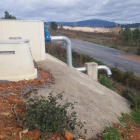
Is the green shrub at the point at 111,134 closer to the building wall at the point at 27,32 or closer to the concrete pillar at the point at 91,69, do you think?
the building wall at the point at 27,32

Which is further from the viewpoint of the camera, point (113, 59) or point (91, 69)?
point (113, 59)

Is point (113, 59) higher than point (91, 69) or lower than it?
lower

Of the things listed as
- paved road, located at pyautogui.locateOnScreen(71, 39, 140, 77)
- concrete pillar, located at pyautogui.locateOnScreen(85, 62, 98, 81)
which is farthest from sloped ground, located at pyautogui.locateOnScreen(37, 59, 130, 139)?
paved road, located at pyautogui.locateOnScreen(71, 39, 140, 77)

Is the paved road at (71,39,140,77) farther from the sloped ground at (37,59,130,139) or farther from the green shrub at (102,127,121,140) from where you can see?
the green shrub at (102,127,121,140)

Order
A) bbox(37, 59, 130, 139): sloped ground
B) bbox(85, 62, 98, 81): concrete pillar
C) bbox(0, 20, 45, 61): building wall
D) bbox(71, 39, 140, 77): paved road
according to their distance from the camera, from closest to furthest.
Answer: bbox(37, 59, 130, 139): sloped ground, bbox(0, 20, 45, 61): building wall, bbox(85, 62, 98, 81): concrete pillar, bbox(71, 39, 140, 77): paved road

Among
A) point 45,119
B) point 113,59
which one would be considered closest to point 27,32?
point 45,119

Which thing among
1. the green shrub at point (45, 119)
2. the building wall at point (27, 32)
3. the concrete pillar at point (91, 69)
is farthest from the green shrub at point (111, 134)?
the concrete pillar at point (91, 69)

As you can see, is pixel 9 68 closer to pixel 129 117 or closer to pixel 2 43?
pixel 2 43

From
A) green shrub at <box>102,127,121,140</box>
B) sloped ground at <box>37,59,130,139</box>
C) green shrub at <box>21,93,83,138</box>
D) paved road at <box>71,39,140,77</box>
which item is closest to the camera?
green shrub at <box>21,93,83,138</box>

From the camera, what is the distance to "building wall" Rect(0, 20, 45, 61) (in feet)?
30.1

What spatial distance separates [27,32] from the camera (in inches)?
375

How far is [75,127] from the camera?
14.7 ft

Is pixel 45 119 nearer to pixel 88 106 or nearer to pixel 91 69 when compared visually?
pixel 88 106

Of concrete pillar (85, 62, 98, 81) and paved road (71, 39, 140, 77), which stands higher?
concrete pillar (85, 62, 98, 81)
